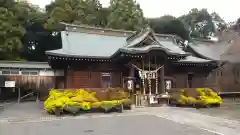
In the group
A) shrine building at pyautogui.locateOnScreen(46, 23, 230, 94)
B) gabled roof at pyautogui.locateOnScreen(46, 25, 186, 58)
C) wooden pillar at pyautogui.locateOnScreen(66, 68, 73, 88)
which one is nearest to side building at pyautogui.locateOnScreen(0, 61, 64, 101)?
shrine building at pyautogui.locateOnScreen(46, 23, 230, 94)

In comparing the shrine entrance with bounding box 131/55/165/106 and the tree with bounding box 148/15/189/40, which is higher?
the tree with bounding box 148/15/189/40

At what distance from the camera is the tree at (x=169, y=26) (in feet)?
141

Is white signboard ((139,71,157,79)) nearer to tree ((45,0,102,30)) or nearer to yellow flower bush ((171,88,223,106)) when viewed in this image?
yellow flower bush ((171,88,223,106))

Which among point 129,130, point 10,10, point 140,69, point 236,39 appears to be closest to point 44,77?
point 140,69

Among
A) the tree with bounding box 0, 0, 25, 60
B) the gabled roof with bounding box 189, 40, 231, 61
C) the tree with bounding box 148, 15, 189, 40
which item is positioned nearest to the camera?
the tree with bounding box 0, 0, 25, 60

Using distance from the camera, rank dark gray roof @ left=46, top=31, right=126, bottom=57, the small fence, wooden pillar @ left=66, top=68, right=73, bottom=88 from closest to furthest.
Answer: the small fence, wooden pillar @ left=66, top=68, right=73, bottom=88, dark gray roof @ left=46, top=31, right=126, bottom=57

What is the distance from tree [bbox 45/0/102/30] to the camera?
36.3 m

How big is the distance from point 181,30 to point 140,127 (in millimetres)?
36849

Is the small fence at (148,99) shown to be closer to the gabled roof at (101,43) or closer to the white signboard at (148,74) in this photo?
the white signboard at (148,74)

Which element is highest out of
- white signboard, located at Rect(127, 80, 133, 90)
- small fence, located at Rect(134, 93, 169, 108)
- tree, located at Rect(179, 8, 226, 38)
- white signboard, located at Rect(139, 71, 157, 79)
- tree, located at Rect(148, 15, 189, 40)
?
tree, located at Rect(179, 8, 226, 38)

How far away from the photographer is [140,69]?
17266mm

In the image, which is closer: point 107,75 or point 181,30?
point 107,75

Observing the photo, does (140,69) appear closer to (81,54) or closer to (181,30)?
(81,54)

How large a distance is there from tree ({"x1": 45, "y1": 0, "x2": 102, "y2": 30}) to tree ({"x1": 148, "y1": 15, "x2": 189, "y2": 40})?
1078 centimetres
